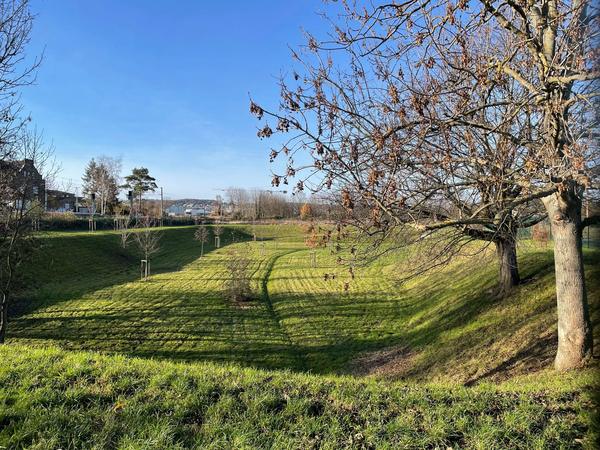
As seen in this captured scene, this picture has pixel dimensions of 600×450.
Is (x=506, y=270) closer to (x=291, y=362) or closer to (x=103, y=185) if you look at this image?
(x=291, y=362)

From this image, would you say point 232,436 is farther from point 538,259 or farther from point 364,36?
point 538,259

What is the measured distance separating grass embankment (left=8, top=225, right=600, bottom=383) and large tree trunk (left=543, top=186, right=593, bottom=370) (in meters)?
0.29

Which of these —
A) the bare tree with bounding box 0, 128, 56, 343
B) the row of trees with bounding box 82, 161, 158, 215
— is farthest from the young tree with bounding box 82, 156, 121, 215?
the bare tree with bounding box 0, 128, 56, 343

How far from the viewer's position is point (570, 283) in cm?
553

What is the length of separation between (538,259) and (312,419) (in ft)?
36.6

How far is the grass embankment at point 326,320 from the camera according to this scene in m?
8.42

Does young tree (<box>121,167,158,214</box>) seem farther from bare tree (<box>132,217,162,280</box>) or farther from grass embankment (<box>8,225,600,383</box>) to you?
grass embankment (<box>8,225,600,383</box>)

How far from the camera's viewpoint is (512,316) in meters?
9.10

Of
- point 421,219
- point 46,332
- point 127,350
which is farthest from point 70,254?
point 421,219

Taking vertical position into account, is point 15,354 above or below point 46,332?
above

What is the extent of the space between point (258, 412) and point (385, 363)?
7.40 meters

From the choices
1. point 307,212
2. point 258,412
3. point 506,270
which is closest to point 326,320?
point 506,270

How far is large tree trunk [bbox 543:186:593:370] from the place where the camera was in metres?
5.36

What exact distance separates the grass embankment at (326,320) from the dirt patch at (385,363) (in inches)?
1.3
